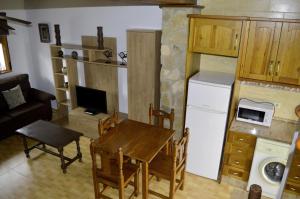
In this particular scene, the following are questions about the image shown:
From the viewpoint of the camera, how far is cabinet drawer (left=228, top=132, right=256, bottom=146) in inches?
125

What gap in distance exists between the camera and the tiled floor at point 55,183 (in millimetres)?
3364

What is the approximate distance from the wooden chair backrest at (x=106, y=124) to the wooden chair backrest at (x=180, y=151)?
0.98 metres

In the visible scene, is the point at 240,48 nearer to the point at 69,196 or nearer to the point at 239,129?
the point at 239,129

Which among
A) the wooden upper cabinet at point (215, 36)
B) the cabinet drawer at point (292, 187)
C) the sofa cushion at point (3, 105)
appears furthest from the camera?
the sofa cushion at point (3, 105)

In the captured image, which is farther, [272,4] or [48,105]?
[48,105]

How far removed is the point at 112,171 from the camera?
9.75ft

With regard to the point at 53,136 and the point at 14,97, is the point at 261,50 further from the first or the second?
the point at 14,97

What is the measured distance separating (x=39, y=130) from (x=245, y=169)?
3.13 meters

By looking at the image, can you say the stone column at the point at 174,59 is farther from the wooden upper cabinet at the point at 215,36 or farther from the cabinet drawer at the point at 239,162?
the cabinet drawer at the point at 239,162

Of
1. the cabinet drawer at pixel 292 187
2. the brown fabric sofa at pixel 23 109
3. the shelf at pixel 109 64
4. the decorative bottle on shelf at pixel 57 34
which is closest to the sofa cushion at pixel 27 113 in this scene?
the brown fabric sofa at pixel 23 109

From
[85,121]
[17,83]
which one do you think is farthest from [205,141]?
[17,83]

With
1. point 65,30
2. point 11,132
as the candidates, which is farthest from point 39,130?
point 65,30

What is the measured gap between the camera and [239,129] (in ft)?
10.7

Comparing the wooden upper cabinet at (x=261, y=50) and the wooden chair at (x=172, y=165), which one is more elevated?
the wooden upper cabinet at (x=261, y=50)
